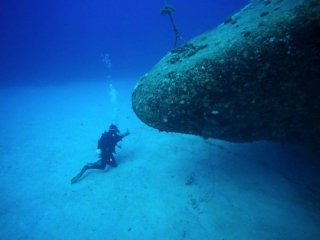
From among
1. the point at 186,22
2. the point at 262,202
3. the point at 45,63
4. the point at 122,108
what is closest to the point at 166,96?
the point at 262,202

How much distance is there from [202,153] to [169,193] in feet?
7.71

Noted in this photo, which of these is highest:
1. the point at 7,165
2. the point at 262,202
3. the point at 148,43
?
the point at 148,43

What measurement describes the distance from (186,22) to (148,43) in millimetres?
22424

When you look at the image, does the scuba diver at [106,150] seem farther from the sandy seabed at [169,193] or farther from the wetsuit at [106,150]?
the sandy seabed at [169,193]

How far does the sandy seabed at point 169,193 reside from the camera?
4.90 m

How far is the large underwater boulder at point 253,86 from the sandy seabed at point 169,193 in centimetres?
205

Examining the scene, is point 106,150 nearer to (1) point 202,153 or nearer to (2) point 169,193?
(2) point 169,193

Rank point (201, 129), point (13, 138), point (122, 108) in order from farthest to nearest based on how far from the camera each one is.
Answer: point (122, 108) → point (13, 138) → point (201, 129)

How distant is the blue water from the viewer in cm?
5444

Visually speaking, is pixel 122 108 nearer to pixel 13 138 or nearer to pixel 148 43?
pixel 13 138

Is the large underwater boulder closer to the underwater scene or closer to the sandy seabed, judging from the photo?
the underwater scene

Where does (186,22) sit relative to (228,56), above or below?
above

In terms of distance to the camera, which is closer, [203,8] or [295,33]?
[295,33]

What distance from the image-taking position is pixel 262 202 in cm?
512
